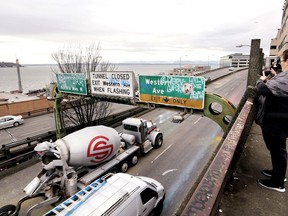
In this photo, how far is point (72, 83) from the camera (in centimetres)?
1461

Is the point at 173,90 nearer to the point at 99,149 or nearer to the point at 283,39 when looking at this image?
the point at 99,149

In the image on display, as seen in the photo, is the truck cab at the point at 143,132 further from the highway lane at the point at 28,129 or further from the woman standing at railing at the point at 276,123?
the highway lane at the point at 28,129

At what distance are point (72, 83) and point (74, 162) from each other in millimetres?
6743

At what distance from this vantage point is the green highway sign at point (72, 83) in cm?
1388

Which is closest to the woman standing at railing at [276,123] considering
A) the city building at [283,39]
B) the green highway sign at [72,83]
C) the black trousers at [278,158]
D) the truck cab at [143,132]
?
the black trousers at [278,158]

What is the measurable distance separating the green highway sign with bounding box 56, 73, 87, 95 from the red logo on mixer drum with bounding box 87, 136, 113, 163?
452cm

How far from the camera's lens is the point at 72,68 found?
829 inches

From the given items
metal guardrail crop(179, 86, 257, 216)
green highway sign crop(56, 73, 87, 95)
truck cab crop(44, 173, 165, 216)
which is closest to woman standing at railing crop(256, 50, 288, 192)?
metal guardrail crop(179, 86, 257, 216)

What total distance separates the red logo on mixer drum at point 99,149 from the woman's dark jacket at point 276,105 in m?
9.04

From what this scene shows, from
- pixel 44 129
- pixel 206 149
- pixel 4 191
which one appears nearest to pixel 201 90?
pixel 206 149

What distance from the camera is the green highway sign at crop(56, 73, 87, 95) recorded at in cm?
1388

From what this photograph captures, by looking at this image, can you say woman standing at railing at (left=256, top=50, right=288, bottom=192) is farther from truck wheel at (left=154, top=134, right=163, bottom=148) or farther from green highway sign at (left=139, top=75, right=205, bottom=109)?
truck wheel at (left=154, top=134, right=163, bottom=148)

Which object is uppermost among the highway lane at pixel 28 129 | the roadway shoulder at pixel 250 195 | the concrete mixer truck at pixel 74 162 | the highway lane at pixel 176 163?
the roadway shoulder at pixel 250 195

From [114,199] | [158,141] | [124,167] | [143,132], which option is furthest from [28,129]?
[114,199]
